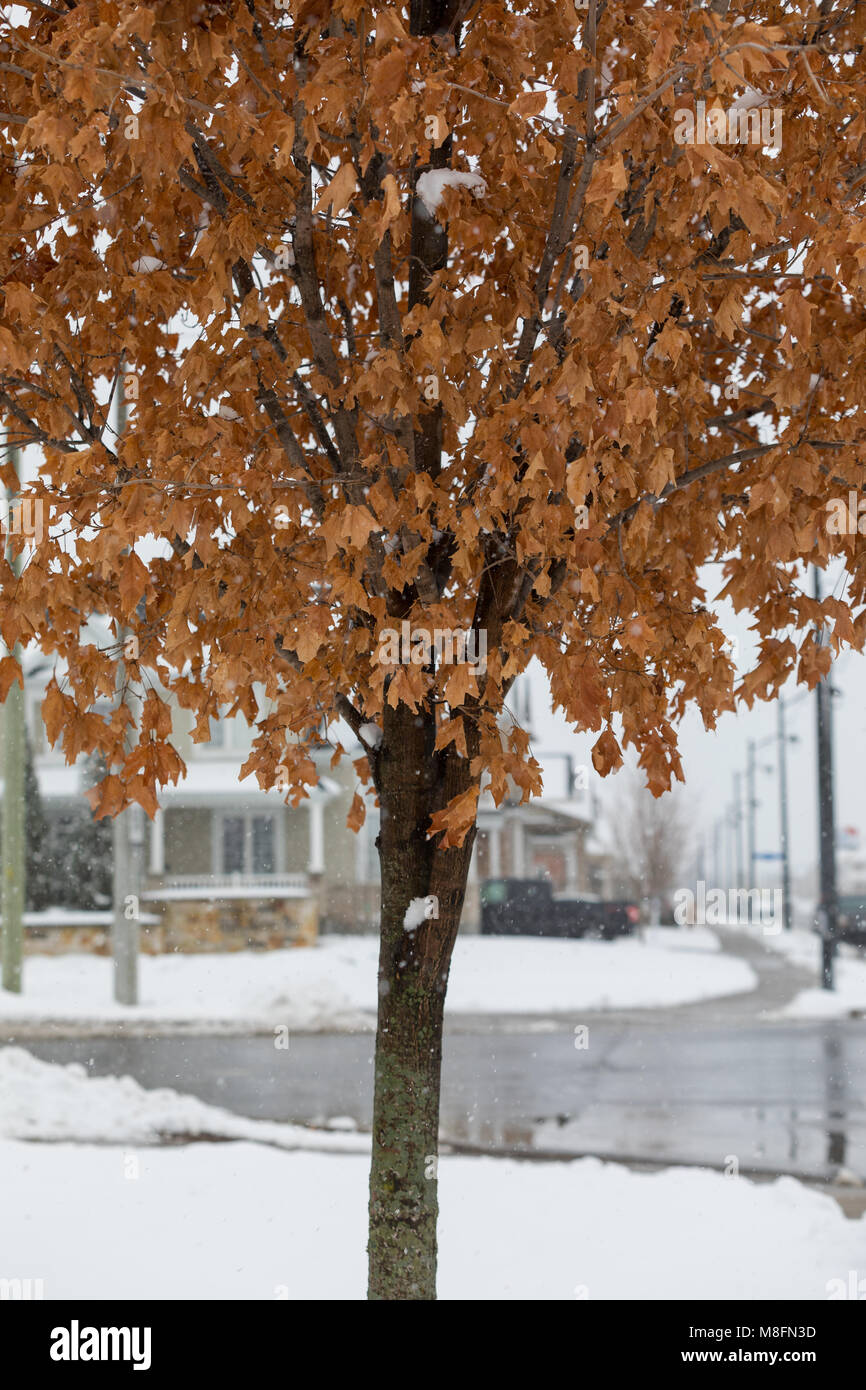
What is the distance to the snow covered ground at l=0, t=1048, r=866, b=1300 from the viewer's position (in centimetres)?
570

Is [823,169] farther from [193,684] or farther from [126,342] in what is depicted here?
[193,684]

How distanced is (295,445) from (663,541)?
4.95ft

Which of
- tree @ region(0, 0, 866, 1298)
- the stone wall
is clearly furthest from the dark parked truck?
tree @ region(0, 0, 866, 1298)

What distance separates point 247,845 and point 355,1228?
18676 millimetres

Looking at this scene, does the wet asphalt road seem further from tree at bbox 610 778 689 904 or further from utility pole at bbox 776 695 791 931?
tree at bbox 610 778 689 904

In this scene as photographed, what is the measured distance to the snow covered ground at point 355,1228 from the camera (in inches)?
224

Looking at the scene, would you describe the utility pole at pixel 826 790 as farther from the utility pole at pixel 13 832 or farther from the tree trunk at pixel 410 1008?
the tree trunk at pixel 410 1008

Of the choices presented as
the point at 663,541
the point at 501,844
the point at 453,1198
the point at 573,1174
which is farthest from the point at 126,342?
the point at 501,844

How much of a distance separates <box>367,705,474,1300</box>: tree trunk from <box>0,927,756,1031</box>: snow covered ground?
11.0 meters

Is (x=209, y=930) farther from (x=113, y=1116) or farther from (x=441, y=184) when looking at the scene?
(x=441, y=184)

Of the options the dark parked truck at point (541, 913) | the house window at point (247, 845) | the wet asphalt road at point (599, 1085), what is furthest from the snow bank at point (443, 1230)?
the dark parked truck at point (541, 913)

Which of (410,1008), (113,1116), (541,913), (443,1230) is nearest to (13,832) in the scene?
(113,1116)

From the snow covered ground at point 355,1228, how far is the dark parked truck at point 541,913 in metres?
18.0

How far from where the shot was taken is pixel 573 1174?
304 inches
